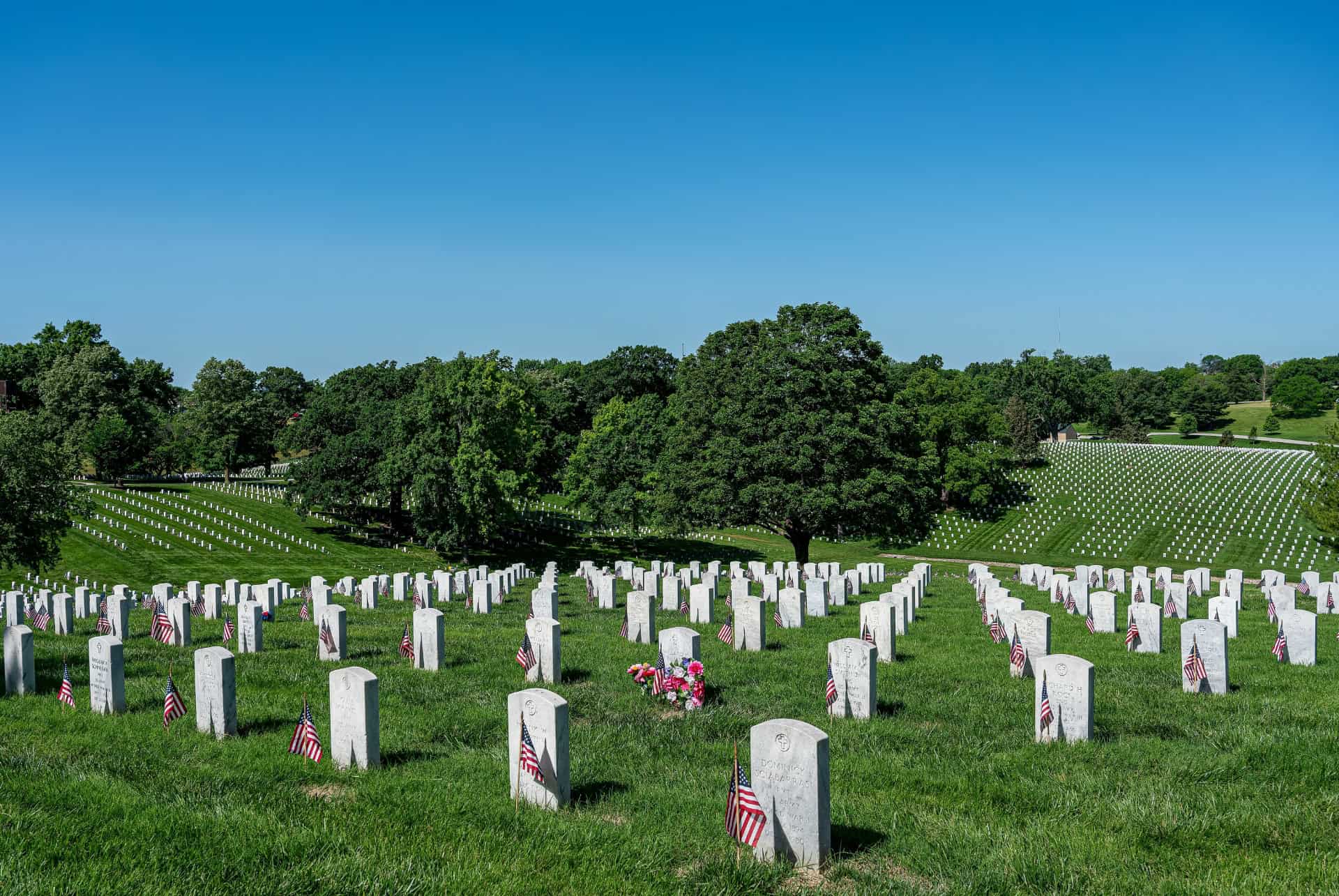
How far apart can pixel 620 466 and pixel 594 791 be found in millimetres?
47668

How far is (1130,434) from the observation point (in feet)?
409

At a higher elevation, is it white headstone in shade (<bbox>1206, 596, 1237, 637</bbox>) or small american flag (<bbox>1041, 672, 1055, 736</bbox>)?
small american flag (<bbox>1041, 672, 1055, 736</bbox>)

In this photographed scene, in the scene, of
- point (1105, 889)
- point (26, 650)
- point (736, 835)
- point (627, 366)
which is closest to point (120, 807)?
point (736, 835)

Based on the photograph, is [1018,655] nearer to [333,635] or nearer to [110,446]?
[333,635]

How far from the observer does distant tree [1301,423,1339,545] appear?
3788 centimetres

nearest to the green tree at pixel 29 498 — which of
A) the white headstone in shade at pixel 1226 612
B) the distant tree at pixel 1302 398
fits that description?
the white headstone in shade at pixel 1226 612

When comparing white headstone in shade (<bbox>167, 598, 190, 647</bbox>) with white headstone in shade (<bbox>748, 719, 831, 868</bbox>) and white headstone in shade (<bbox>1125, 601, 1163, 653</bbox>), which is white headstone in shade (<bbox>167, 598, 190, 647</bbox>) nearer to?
white headstone in shade (<bbox>748, 719, 831, 868</bbox>)

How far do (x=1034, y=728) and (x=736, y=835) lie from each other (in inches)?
198

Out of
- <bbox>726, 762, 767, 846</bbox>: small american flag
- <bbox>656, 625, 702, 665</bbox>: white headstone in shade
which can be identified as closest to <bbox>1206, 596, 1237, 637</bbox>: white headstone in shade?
<bbox>656, 625, 702, 665</bbox>: white headstone in shade

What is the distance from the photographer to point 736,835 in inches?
285

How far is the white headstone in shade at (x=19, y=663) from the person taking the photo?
40.0ft

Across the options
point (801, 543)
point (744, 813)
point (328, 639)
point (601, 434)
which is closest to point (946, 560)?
point (801, 543)

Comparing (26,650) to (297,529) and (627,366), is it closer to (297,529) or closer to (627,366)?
(297,529)

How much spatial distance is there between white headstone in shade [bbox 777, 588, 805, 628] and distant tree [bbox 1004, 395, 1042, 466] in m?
70.1
